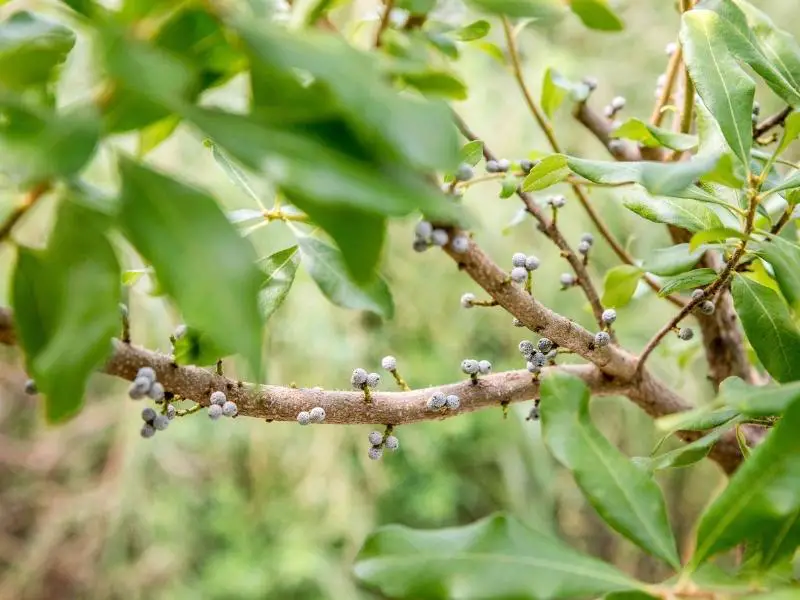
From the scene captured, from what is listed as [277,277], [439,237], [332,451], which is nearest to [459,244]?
[439,237]

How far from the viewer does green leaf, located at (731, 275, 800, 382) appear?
386 millimetres

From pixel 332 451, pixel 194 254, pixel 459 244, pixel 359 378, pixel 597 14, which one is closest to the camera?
pixel 194 254

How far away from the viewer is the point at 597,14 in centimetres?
56

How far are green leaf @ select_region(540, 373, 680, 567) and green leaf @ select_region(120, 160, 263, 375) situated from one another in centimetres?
14

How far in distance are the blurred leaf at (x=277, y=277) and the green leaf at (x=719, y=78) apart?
0.75 feet

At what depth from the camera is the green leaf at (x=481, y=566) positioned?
27 centimetres

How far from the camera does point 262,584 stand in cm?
156

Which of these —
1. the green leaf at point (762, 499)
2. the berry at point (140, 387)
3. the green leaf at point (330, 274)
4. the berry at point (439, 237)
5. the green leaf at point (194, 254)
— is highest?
the green leaf at point (194, 254)

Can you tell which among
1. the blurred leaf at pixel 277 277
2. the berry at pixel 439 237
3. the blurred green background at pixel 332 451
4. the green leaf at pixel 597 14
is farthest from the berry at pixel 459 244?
Answer: the blurred green background at pixel 332 451

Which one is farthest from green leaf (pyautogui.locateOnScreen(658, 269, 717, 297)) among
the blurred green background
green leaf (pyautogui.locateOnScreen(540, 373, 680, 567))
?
the blurred green background

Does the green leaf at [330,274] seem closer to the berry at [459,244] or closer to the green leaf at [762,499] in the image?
the berry at [459,244]

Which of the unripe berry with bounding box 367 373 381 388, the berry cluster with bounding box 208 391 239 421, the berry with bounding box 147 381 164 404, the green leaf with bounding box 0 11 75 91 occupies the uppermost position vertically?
the green leaf with bounding box 0 11 75 91

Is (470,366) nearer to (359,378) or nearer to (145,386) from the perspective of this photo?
(359,378)

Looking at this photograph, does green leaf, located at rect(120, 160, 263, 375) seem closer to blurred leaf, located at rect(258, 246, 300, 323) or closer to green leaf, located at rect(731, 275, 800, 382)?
blurred leaf, located at rect(258, 246, 300, 323)
